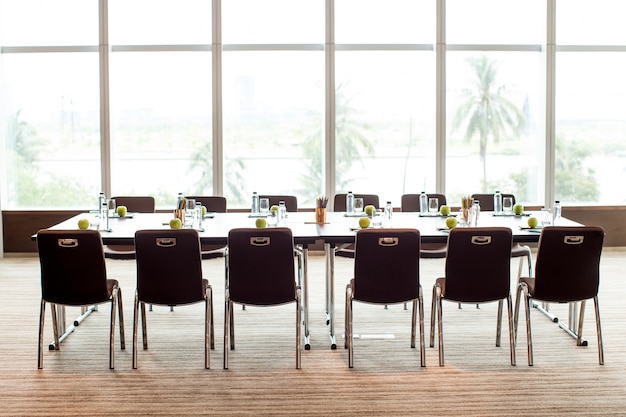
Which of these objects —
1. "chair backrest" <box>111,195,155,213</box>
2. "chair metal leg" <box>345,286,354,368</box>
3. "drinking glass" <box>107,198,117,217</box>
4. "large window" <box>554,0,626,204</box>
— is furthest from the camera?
"large window" <box>554,0,626,204</box>

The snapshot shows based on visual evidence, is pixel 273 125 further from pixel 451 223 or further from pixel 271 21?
pixel 451 223

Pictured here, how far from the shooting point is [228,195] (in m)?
9.35

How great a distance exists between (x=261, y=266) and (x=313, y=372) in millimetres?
748

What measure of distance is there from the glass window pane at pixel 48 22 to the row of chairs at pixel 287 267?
499cm

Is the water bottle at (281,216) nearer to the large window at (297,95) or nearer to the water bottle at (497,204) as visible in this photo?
the water bottle at (497,204)

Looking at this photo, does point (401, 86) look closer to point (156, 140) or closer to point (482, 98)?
point (482, 98)

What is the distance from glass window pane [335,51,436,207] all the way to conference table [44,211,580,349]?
8.84ft

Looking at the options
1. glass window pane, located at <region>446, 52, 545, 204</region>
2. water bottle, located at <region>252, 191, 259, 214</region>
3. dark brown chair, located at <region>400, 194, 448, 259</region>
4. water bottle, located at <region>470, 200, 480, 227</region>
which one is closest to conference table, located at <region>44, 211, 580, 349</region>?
water bottle, located at <region>470, 200, 480, 227</region>

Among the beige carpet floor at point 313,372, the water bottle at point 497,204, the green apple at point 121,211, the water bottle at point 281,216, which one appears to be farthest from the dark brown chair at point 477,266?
the green apple at point 121,211

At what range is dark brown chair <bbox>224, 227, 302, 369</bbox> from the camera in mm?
4777

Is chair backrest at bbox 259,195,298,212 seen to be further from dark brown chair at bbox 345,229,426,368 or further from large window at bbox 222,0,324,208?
dark brown chair at bbox 345,229,426,368

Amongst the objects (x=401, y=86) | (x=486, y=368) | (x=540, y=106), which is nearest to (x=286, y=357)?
(x=486, y=368)

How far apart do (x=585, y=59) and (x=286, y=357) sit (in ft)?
20.3

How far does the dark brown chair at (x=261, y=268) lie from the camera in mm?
4777
